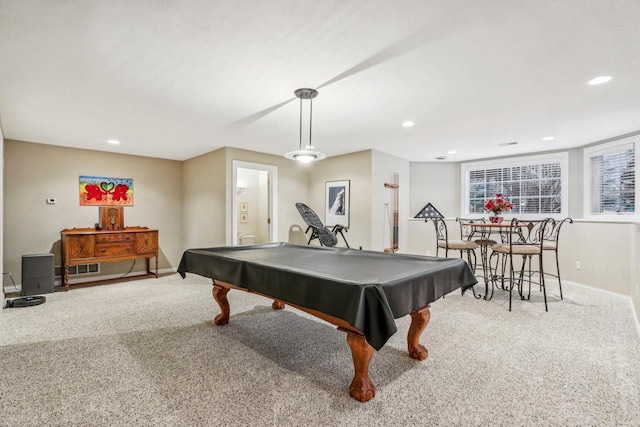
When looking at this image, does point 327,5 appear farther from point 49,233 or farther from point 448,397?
point 49,233

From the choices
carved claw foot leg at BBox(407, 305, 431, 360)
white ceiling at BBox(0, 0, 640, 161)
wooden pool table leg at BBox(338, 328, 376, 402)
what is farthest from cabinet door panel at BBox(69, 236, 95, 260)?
carved claw foot leg at BBox(407, 305, 431, 360)

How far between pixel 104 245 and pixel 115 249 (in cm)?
17

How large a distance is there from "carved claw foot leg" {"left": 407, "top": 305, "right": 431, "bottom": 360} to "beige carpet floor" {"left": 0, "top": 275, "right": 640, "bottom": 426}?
64mm

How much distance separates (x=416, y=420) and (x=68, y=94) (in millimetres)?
3943

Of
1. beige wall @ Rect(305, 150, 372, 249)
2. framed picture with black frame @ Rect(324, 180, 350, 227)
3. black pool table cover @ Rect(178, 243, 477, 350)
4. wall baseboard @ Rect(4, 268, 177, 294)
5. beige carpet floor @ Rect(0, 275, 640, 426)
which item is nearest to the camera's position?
black pool table cover @ Rect(178, 243, 477, 350)

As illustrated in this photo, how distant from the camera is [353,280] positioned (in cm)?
185

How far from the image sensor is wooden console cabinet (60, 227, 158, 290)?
4.77 metres

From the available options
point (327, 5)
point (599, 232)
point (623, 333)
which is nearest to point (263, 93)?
point (327, 5)

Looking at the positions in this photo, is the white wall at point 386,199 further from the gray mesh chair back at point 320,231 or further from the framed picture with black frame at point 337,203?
the gray mesh chair back at point 320,231

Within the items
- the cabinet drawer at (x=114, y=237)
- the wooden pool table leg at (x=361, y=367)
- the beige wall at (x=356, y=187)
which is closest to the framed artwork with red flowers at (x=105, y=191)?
the cabinet drawer at (x=114, y=237)

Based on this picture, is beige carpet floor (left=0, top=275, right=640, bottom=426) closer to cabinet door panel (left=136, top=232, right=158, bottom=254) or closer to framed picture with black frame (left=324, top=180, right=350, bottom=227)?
cabinet door panel (left=136, top=232, right=158, bottom=254)

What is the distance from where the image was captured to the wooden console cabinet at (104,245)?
477 cm

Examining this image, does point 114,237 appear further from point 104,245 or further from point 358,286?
point 358,286

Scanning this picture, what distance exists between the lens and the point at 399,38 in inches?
81.0
